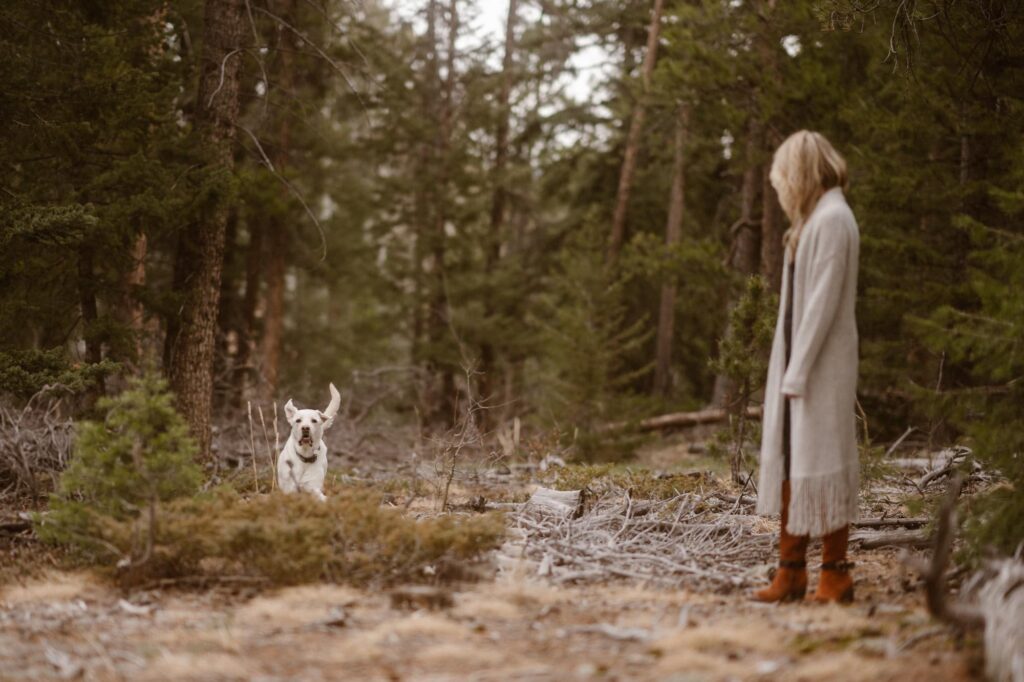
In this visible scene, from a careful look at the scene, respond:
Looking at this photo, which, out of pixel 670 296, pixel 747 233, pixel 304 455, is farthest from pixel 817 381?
pixel 670 296

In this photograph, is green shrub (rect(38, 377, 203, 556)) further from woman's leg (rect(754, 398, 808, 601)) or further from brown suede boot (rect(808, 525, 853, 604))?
brown suede boot (rect(808, 525, 853, 604))

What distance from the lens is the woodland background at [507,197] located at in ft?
29.5

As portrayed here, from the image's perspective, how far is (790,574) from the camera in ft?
17.3

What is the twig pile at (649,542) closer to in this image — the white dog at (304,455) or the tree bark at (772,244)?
the white dog at (304,455)

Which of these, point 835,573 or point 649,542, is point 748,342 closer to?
point 649,542

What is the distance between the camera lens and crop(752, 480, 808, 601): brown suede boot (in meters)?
5.27

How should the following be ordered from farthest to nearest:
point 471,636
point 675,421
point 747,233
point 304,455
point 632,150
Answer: point 632,150 → point 747,233 → point 675,421 → point 304,455 → point 471,636

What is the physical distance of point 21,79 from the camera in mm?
8617

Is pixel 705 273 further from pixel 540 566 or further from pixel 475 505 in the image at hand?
pixel 540 566

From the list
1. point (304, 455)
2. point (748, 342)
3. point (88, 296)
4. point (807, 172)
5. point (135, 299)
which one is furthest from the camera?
point (135, 299)

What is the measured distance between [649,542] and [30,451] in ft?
20.3

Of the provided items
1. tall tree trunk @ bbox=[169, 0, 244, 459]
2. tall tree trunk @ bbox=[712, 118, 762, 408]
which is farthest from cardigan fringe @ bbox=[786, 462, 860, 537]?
tall tree trunk @ bbox=[712, 118, 762, 408]

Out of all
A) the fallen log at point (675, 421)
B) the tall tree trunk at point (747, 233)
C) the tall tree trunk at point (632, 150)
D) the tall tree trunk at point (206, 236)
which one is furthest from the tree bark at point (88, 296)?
the tall tree trunk at point (632, 150)

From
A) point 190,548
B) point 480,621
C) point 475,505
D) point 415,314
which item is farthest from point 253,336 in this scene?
point 480,621
